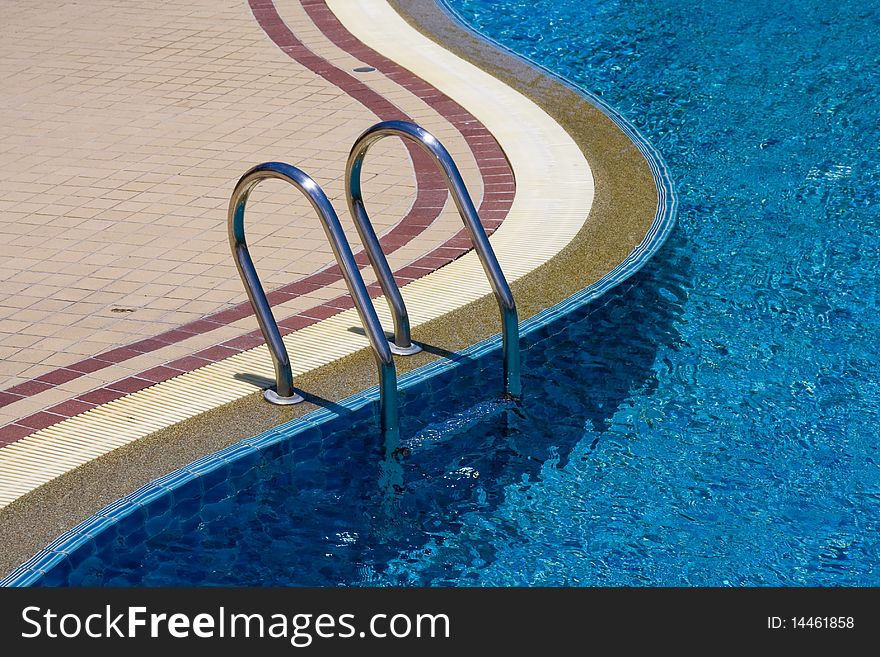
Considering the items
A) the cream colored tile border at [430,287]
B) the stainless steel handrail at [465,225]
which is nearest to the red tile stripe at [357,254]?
the cream colored tile border at [430,287]

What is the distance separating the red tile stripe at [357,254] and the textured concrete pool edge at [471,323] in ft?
1.53

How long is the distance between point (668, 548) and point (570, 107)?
4664 mm

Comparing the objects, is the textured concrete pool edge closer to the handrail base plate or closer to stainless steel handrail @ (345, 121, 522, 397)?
the handrail base plate

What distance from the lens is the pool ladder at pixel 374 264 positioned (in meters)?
4.12

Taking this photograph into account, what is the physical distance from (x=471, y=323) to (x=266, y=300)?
1074 millimetres

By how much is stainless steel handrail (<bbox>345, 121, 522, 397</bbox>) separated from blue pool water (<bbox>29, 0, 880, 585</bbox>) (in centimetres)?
24

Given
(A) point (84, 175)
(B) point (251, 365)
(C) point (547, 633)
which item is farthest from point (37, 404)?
(A) point (84, 175)

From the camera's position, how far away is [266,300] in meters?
4.47

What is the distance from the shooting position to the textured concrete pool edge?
3.94m

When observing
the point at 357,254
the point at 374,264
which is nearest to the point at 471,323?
the point at 374,264

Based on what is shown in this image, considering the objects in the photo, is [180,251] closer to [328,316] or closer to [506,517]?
[328,316]

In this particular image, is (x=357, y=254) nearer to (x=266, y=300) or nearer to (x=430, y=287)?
(x=430, y=287)

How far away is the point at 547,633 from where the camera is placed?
3.55 meters

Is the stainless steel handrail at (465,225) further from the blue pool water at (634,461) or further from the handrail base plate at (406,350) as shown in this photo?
the blue pool water at (634,461)
